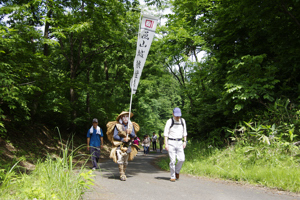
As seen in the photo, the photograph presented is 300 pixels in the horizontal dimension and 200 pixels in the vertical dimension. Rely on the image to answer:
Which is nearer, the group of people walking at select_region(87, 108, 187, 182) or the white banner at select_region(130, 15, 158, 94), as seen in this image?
the group of people walking at select_region(87, 108, 187, 182)

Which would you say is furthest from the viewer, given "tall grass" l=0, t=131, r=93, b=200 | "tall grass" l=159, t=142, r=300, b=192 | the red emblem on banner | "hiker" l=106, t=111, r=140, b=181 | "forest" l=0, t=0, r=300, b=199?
the red emblem on banner

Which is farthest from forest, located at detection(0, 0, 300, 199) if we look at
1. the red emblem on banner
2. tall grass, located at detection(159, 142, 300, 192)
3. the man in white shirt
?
the man in white shirt

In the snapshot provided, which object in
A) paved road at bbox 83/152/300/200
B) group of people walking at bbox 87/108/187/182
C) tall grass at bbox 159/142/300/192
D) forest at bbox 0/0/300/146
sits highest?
forest at bbox 0/0/300/146

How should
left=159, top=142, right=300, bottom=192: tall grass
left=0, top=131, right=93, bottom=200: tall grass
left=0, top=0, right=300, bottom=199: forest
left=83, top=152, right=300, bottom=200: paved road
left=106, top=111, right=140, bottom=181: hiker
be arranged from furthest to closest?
left=0, top=0, right=300, bottom=199: forest, left=106, top=111, right=140, bottom=181: hiker, left=159, top=142, right=300, bottom=192: tall grass, left=83, top=152, right=300, bottom=200: paved road, left=0, top=131, right=93, bottom=200: tall grass

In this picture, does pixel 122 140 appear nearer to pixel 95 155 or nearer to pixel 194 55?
pixel 95 155

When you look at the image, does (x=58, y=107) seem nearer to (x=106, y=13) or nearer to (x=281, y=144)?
(x=106, y=13)

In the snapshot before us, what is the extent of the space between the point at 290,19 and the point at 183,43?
763 cm

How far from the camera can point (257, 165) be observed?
7.02 metres

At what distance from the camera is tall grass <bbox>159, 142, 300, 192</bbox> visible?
565 centimetres

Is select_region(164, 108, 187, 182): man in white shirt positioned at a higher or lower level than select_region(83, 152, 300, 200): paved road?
higher

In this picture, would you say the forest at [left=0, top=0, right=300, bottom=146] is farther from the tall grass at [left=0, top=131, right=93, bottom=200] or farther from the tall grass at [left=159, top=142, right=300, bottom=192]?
the tall grass at [left=0, top=131, right=93, bottom=200]

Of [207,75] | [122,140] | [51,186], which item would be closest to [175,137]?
[122,140]

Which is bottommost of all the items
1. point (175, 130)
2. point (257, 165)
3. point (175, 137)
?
point (257, 165)

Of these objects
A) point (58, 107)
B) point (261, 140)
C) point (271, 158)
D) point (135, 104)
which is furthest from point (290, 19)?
point (135, 104)
